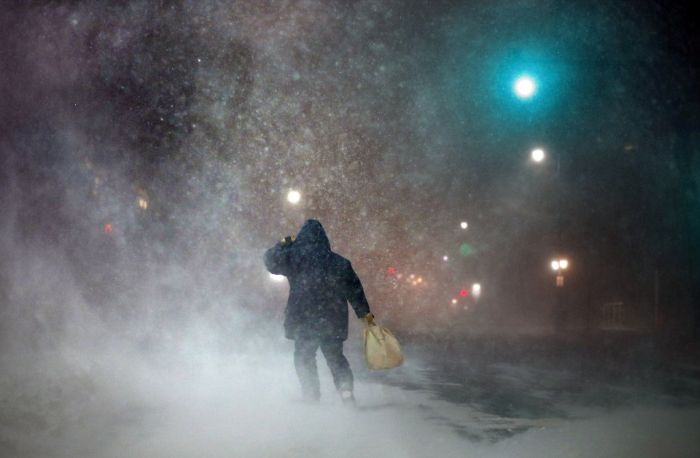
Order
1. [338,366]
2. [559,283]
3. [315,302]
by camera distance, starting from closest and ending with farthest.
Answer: [338,366]
[315,302]
[559,283]

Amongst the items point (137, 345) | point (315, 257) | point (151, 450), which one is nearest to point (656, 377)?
point (315, 257)

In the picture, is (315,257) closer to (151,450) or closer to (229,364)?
(151,450)

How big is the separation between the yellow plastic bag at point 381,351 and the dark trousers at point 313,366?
0.24 m

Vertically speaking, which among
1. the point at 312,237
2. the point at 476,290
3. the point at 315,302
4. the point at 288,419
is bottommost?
the point at 288,419

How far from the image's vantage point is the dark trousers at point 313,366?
5.91 m

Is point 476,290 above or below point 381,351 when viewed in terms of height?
above

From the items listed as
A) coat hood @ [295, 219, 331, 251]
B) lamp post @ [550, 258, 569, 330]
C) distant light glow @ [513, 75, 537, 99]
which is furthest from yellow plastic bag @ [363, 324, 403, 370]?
lamp post @ [550, 258, 569, 330]

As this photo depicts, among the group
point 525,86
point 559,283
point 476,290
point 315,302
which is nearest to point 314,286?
point 315,302

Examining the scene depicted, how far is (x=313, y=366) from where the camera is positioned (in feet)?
19.5

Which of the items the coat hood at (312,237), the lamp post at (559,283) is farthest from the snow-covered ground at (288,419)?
the lamp post at (559,283)

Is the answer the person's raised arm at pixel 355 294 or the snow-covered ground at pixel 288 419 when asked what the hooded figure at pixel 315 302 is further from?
the snow-covered ground at pixel 288 419

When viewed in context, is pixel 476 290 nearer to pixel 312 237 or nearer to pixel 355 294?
pixel 355 294

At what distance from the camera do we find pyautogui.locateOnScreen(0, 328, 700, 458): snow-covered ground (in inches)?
167

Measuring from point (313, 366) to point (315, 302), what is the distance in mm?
612
